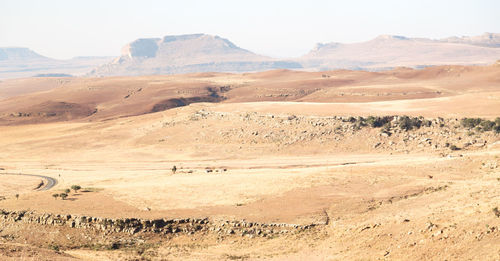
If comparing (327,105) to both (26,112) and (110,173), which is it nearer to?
(110,173)

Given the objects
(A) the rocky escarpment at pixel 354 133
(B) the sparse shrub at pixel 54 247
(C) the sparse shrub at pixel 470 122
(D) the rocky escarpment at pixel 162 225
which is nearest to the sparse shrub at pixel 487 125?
(A) the rocky escarpment at pixel 354 133

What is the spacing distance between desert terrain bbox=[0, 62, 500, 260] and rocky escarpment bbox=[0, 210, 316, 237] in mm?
86

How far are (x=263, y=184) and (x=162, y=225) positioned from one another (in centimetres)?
996

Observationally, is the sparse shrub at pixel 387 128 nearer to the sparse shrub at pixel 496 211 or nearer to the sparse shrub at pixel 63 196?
the sparse shrub at pixel 496 211

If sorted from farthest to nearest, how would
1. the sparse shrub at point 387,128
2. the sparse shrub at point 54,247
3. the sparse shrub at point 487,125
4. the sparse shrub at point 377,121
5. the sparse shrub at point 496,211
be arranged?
the sparse shrub at point 377,121
the sparse shrub at point 387,128
the sparse shrub at point 487,125
the sparse shrub at point 54,247
the sparse shrub at point 496,211

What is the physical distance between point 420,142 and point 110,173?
110 feet

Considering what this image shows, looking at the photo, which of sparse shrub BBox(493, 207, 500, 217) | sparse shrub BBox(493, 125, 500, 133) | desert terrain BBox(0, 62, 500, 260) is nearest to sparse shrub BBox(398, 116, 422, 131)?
desert terrain BBox(0, 62, 500, 260)

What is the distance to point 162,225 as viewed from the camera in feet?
102

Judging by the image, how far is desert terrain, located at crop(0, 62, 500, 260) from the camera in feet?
86.5

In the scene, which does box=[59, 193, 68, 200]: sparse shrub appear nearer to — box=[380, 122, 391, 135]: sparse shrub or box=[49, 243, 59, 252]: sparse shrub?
box=[49, 243, 59, 252]: sparse shrub

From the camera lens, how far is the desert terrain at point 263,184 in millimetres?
26375

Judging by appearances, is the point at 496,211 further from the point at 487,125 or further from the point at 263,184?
the point at 487,125

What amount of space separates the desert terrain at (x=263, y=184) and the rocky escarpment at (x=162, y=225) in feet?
0.28

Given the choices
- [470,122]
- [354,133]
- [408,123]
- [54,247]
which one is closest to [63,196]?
[54,247]
